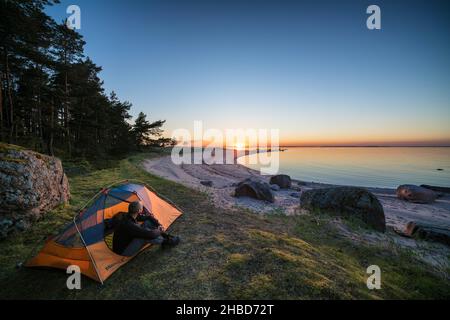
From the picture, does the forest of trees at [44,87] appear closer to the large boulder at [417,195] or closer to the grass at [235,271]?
the grass at [235,271]

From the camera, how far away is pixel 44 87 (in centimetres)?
2042

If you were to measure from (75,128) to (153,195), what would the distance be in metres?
28.2

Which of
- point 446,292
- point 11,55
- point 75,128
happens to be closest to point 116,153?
point 75,128

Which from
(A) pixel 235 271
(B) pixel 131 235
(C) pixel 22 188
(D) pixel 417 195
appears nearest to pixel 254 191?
(A) pixel 235 271

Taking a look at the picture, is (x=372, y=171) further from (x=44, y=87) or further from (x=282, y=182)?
(x=44, y=87)

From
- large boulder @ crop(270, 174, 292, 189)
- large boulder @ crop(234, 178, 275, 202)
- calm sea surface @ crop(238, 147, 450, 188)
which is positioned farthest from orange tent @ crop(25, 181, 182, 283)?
calm sea surface @ crop(238, 147, 450, 188)

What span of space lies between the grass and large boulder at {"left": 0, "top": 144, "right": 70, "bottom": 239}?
0.41 m

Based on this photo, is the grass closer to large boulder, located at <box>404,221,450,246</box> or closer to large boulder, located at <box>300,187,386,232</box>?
large boulder, located at <box>300,187,386,232</box>

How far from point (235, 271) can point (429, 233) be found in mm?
10220

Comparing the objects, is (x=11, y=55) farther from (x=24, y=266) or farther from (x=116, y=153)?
(x=24, y=266)

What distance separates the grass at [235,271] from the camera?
13.3 feet

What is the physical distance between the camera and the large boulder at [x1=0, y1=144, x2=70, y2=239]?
614 centimetres

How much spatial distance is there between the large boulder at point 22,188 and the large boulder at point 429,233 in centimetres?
1620

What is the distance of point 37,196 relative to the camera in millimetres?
7074
